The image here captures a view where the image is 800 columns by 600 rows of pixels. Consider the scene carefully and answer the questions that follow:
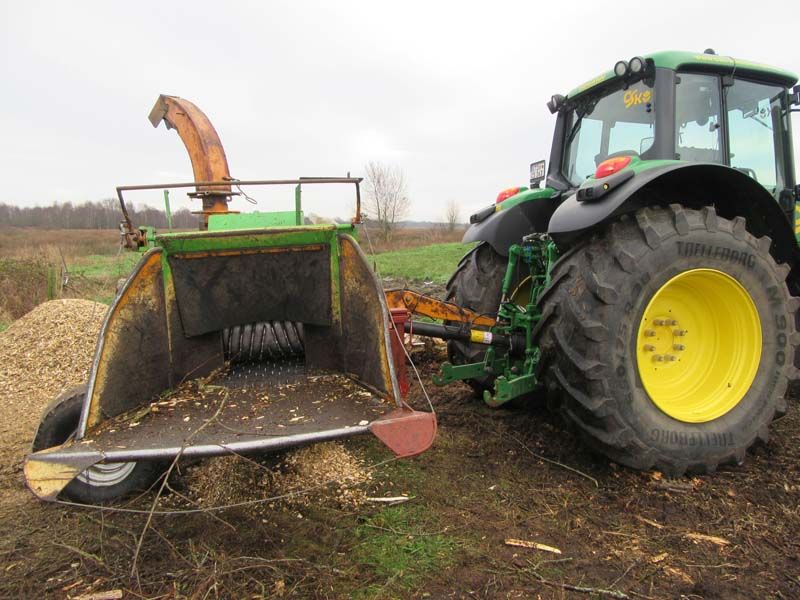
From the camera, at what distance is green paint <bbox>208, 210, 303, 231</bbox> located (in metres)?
3.90

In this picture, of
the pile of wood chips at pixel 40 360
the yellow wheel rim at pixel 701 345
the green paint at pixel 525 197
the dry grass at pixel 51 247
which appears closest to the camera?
the yellow wheel rim at pixel 701 345

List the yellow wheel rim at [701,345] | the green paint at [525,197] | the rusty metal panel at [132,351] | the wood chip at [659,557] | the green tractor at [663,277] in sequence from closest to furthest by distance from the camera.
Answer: the wood chip at [659,557], the rusty metal panel at [132,351], the green tractor at [663,277], the yellow wheel rim at [701,345], the green paint at [525,197]

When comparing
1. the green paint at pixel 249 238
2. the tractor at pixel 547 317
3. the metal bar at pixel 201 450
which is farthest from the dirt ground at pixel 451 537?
the green paint at pixel 249 238

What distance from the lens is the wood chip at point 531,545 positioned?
83.5 inches

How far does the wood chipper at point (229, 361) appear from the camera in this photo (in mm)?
2066

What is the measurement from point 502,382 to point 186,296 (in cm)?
189

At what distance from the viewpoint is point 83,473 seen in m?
2.52

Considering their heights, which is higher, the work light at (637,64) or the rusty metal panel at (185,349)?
the work light at (637,64)

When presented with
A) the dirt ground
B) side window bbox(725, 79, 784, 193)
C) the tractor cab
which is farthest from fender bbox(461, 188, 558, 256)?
the dirt ground

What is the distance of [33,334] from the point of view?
603cm

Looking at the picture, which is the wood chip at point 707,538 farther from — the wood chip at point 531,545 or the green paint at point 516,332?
the green paint at point 516,332

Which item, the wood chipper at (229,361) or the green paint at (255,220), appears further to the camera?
the green paint at (255,220)

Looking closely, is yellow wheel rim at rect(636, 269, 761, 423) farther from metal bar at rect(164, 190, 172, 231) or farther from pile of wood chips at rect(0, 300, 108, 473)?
pile of wood chips at rect(0, 300, 108, 473)

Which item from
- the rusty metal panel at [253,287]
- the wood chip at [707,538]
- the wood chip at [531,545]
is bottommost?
the wood chip at [707,538]
